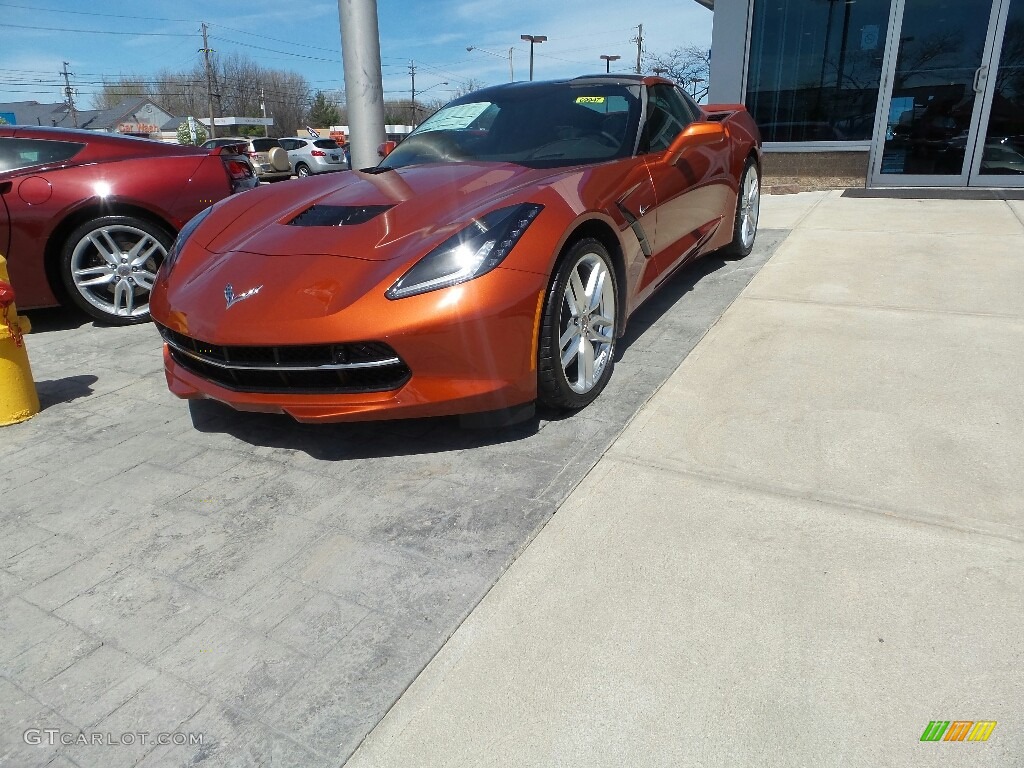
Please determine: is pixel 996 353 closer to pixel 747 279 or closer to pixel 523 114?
pixel 747 279

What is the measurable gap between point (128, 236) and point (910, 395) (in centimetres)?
468

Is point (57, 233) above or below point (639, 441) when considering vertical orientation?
above

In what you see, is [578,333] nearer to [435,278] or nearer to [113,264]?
[435,278]

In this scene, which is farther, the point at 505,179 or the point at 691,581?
the point at 505,179

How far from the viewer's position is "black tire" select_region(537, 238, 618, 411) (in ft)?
8.82

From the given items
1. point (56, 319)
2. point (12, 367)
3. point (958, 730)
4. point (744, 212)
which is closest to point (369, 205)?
point (12, 367)

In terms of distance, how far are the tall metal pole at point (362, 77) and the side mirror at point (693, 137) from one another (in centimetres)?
278

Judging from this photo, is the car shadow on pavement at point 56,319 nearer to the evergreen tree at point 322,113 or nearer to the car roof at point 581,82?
the car roof at point 581,82

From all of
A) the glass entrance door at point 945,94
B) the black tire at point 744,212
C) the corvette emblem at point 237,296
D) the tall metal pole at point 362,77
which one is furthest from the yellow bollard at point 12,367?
the glass entrance door at point 945,94

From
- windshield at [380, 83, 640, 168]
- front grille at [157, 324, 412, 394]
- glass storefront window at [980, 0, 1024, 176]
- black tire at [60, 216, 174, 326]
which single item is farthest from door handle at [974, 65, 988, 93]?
front grille at [157, 324, 412, 394]

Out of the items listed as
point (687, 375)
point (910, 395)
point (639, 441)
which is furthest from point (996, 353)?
point (639, 441)

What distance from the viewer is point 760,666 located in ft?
5.44

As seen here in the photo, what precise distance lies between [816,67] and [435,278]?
9.44 m

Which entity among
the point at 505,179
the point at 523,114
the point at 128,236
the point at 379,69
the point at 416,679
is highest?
the point at 379,69
